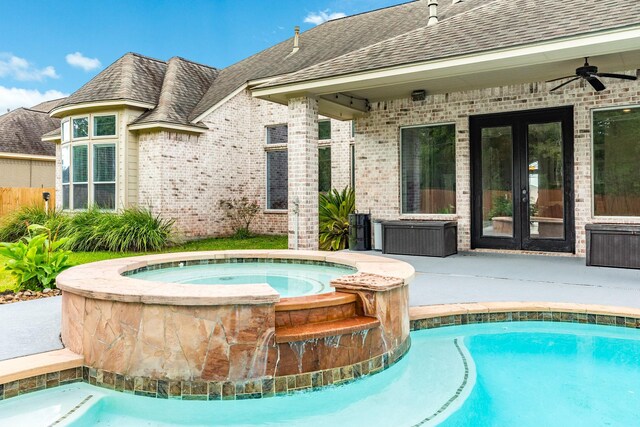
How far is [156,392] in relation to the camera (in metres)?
2.92

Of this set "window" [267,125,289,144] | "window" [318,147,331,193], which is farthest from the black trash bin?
"window" [267,125,289,144]

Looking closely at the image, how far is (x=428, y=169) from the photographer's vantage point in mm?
9289

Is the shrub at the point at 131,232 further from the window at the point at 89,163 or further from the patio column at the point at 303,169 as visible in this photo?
the patio column at the point at 303,169

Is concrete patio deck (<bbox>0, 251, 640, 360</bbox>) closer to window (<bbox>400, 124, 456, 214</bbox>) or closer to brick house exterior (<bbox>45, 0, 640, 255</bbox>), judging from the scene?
brick house exterior (<bbox>45, 0, 640, 255</bbox>)

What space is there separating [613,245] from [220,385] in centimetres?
611

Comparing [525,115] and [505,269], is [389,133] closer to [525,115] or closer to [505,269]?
[525,115]

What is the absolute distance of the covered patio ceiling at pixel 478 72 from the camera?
5832mm

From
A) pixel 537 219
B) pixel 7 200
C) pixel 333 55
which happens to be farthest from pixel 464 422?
pixel 7 200

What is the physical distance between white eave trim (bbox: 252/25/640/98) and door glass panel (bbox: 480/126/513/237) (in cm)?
219

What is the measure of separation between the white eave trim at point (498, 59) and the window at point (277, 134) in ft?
21.7

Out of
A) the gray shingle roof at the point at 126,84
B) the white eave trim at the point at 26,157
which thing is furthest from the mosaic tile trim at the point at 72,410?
the white eave trim at the point at 26,157

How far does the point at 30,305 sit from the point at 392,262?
362cm

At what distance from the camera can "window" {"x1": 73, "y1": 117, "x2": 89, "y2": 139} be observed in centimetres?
1313

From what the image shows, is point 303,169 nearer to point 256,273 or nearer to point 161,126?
point 256,273
